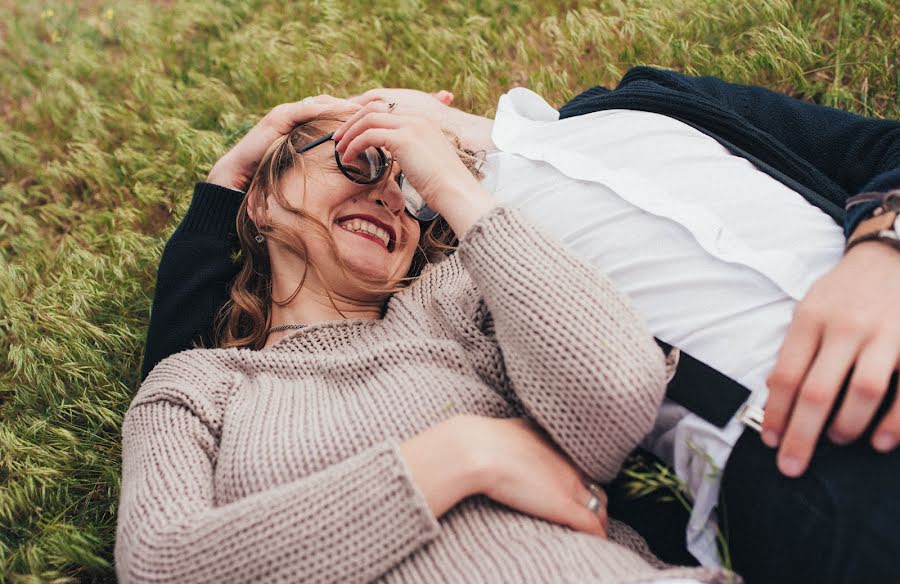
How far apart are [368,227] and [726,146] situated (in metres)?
1.20

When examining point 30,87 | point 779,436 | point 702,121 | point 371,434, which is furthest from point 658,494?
point 30,87

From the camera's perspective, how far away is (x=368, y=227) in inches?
94.2

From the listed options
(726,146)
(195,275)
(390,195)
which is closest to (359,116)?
(390,195)

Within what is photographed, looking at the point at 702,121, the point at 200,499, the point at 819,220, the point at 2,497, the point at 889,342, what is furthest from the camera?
the point at 2,497

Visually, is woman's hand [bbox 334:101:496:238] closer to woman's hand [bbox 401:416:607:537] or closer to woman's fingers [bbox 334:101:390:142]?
woman's fingers [bbox 334:101:390:142]

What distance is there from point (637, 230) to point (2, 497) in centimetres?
231

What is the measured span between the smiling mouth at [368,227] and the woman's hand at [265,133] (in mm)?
428

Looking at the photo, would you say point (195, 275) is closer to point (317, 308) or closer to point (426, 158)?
point (317, 308)

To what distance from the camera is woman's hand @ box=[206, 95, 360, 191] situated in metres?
2.54

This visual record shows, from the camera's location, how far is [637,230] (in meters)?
1.97

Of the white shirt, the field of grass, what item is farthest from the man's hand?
the field of grass

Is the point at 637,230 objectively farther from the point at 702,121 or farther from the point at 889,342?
the point at 889,342

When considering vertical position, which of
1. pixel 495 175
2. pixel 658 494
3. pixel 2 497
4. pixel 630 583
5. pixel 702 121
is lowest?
pixel 2 497

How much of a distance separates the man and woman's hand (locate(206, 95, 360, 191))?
0.06 meters
